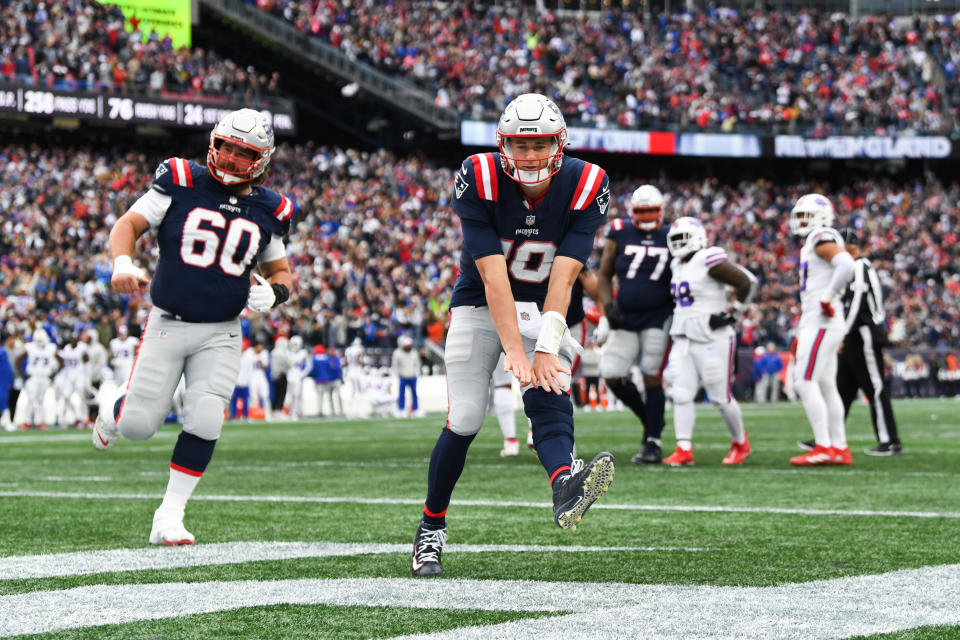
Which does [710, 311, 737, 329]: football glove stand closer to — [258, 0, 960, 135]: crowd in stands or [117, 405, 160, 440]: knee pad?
[117, 405, 160, 440]: knee pad

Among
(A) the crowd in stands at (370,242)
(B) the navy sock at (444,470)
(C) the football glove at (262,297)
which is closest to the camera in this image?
(B) the navy sock at (444,470)

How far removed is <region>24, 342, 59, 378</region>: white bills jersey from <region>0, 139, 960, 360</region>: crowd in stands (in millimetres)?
1207

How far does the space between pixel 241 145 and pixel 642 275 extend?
4.86 m

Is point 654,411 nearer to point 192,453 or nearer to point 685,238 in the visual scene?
point 685,238

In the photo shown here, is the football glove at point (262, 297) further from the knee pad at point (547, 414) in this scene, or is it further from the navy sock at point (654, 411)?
the navy sock at point (654, 411)

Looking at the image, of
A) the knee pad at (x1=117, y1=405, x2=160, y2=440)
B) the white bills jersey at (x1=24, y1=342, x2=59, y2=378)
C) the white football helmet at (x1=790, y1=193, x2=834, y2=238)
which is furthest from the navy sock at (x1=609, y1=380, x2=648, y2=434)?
the white bills jersey at (x1=24, y1=342, x2=59, y2=378)

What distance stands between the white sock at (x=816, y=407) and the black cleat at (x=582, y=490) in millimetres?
5814

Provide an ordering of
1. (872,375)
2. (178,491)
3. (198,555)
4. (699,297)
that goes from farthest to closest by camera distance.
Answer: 1. (872,375)
2. (699,297)
3. (178,491)
4. (198,555)

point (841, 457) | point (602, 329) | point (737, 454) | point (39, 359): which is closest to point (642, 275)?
point (602, 329)

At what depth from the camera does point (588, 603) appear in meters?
3.51

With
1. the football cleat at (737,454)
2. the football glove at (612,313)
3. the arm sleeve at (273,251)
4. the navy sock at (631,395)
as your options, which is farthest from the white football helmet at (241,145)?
the football cleat at (737,454)

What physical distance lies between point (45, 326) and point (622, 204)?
1827 cm

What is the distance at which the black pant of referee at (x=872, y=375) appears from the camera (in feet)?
34.7

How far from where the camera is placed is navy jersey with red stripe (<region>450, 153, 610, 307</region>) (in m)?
4.35
